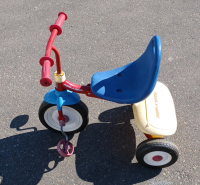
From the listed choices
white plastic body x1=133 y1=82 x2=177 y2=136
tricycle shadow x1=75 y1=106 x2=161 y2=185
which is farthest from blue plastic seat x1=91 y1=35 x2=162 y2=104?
tricycle shadow x1=75 y1=106 x2=161 y2=185

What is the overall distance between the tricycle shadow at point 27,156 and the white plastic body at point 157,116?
72 cm

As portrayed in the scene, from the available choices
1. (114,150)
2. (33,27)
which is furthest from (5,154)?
(33,27)

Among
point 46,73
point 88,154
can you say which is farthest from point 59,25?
point 88,154

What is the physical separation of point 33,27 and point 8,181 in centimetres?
191

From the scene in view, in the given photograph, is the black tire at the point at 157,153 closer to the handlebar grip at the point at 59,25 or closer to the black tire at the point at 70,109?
Result: the black tire at the point at 70,109

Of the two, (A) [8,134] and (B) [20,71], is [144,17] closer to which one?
(B) [20,71]

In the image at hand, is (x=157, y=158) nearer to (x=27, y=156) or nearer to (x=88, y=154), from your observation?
(x=88, y=154)

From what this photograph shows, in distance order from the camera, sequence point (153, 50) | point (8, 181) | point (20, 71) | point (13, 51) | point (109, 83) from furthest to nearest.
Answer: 1. point (13, 51)
2. point (20, 71)
3. point (8, 181)
4. point (109, 83)
5. point (153, 50)

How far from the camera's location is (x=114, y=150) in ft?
6.29

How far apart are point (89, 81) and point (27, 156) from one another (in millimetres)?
942

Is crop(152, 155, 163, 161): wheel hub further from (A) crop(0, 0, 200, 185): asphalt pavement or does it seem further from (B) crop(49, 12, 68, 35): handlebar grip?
(B) crop(49, 12, 68, 35): handlebar grip

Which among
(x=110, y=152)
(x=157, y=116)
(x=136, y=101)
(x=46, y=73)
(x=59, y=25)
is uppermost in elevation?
(x=59, y=25)

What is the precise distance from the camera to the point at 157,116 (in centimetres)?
167

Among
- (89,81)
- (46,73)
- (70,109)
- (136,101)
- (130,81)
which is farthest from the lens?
(89,81)
